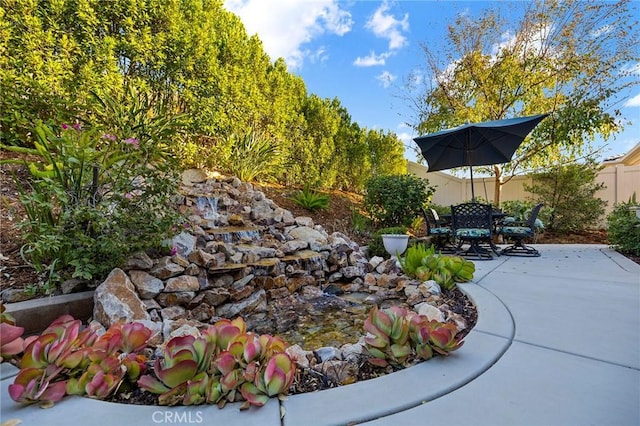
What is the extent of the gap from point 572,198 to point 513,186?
1.53 metres

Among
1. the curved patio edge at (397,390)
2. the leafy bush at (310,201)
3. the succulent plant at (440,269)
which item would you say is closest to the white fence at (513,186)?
the leafy bush at (310,201)

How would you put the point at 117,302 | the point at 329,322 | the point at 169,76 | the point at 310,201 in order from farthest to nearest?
1. the point at 310,201
2. the point at 169,76
3. the point at 329,322
4. the point at 117,302

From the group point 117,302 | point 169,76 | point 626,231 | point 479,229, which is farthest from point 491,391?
point 626,231

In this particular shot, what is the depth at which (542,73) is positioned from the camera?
23.2 ft

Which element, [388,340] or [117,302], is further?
[117,302]

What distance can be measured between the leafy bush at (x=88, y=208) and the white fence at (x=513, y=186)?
22.0 feet

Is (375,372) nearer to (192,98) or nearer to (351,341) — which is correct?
(351,341)

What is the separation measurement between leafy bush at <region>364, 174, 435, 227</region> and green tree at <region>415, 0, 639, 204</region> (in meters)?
3.48

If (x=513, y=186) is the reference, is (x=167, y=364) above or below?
below

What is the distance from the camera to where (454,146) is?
5383mm

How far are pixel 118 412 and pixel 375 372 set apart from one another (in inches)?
42.6

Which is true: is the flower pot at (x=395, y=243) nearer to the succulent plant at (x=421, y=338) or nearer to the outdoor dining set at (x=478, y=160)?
the outdoor dining set at (x=478, y=160)

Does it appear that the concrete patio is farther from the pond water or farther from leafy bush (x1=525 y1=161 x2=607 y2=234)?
leafy bush (x1=525 y1=161 x2=607 y2=234)
